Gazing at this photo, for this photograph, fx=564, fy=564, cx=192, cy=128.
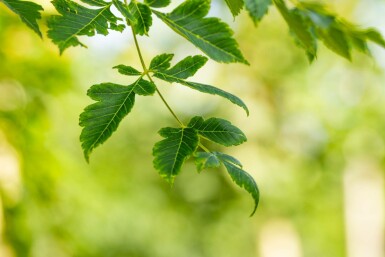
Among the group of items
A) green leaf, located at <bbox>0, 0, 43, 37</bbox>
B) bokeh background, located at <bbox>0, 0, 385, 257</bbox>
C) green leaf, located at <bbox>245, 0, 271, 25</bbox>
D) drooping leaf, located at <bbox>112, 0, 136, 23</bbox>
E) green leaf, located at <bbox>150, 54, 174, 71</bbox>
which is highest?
green leaf, located at <bbox>0, 0, 43, 37</bbox>

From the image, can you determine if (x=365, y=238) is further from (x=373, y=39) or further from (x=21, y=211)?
(x=373, y=39)

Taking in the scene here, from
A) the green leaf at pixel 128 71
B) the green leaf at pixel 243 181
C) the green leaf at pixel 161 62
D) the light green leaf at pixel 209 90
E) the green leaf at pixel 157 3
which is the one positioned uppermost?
the green leaf at pixel 157 3

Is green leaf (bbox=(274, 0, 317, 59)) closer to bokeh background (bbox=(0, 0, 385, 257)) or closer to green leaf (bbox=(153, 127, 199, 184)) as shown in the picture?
green leaf (bbox=(153, 127, 199, 184))

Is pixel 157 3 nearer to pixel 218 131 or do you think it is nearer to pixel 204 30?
pixel 204 30

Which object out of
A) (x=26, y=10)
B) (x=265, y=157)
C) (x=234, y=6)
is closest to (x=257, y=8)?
(x=234, y=6)

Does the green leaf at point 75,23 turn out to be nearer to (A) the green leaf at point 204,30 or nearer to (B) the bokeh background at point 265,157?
(A) the green leaf at point 204,30

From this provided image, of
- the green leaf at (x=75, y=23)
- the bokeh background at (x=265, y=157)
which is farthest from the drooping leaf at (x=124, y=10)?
the bokeh background at (x=265, y=157)

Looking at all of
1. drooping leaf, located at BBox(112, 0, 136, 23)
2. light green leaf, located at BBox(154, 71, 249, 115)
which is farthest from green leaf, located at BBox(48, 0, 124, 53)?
light green leaf, located at BBox(154, 71, 249, 115)
